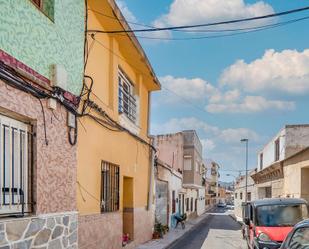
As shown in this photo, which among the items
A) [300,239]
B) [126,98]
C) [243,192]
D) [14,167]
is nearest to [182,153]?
[243,192]

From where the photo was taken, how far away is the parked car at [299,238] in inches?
226

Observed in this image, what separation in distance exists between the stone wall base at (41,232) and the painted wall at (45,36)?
2241mm

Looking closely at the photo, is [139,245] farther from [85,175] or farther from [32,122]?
[32,122]

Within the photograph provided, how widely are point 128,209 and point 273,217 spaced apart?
14.9 ft

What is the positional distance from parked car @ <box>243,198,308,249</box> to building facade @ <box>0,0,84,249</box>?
587 cm

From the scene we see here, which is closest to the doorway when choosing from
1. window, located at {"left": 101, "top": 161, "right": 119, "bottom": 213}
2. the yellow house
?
the yellow house

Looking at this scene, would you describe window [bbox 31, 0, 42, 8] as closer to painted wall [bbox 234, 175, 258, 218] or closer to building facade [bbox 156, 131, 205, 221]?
building facade [bbox 156, 131, 205, 221]

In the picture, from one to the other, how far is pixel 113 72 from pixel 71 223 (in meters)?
4.51

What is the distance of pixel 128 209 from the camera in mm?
13094

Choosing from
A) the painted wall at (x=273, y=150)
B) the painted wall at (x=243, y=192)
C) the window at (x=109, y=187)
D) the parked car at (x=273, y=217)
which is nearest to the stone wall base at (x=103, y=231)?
the window at (x=109, y=187)

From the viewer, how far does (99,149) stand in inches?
368

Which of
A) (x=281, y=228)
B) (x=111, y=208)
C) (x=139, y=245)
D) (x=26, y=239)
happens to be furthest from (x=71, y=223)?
(x=139, y=245)

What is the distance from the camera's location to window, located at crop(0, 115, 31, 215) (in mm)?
5359

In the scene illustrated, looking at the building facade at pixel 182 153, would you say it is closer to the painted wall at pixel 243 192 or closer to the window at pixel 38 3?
the painted wall at pixel 243 192
